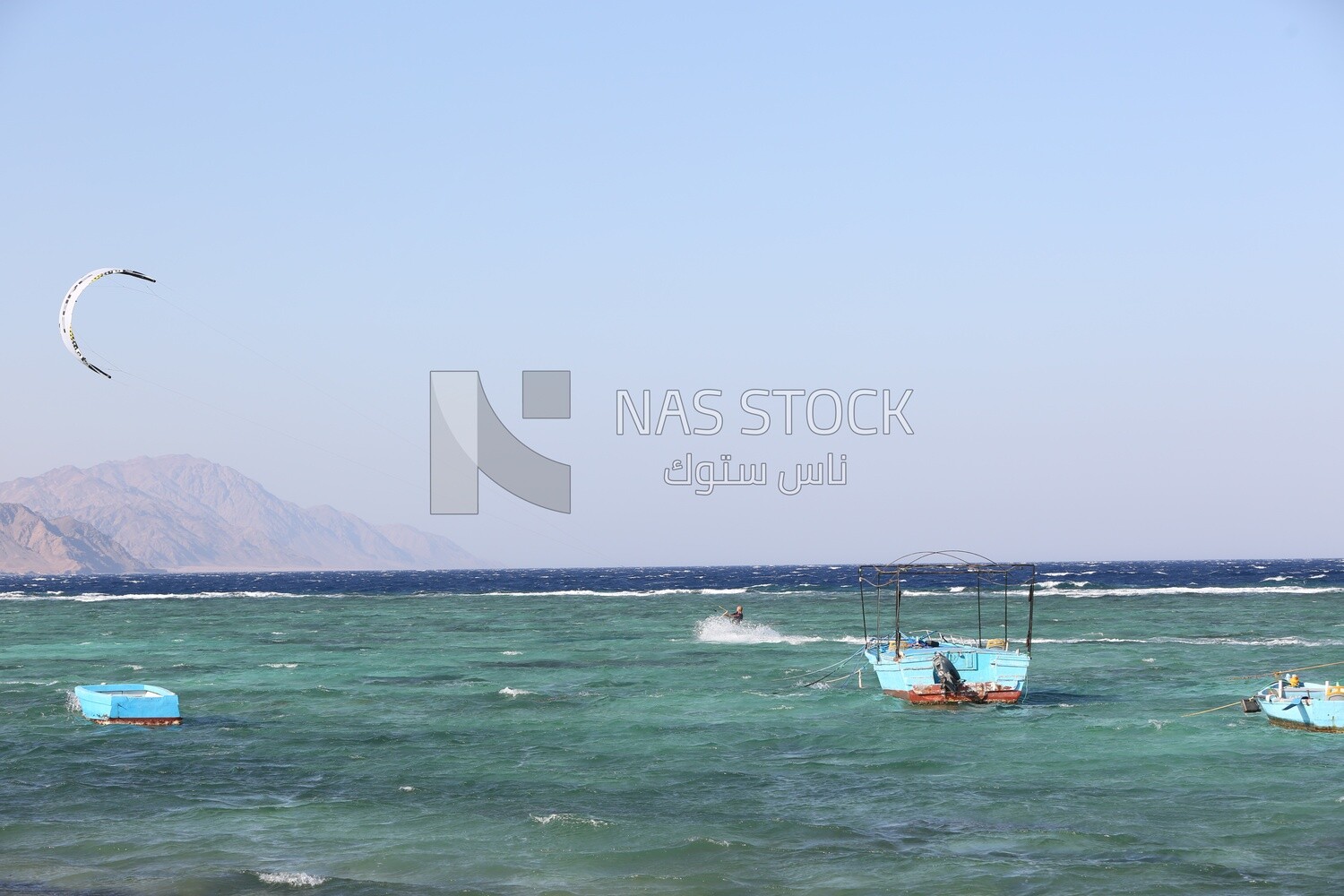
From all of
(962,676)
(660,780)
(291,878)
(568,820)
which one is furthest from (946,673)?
(291,878)

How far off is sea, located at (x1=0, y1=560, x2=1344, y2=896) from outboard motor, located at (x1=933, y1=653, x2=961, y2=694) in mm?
1274

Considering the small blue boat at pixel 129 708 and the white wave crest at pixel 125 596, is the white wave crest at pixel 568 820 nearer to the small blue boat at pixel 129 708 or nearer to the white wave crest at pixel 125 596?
the small blue boat at pixel 129 708

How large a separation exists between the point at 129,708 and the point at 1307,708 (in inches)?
1512

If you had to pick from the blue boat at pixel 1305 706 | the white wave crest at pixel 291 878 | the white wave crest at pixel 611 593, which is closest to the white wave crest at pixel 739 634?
the blue boat at pixel 1305 706

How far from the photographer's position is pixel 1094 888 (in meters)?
22.9

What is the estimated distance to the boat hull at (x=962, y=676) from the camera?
44750 millimetres

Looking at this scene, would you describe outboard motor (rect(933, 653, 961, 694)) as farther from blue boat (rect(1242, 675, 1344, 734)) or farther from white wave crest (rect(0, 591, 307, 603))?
white wave crest (rect(0, 591, 307, 603))

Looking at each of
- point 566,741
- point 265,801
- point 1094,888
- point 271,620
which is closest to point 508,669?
point 566,741

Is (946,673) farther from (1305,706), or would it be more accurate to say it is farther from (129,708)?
(129,708)

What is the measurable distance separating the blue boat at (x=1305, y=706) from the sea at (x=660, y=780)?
506 mm

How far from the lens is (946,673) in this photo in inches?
1763

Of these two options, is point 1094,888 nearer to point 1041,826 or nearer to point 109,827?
point 1041,826

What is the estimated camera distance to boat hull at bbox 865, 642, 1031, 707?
44750 mm

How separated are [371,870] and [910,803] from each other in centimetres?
1285
